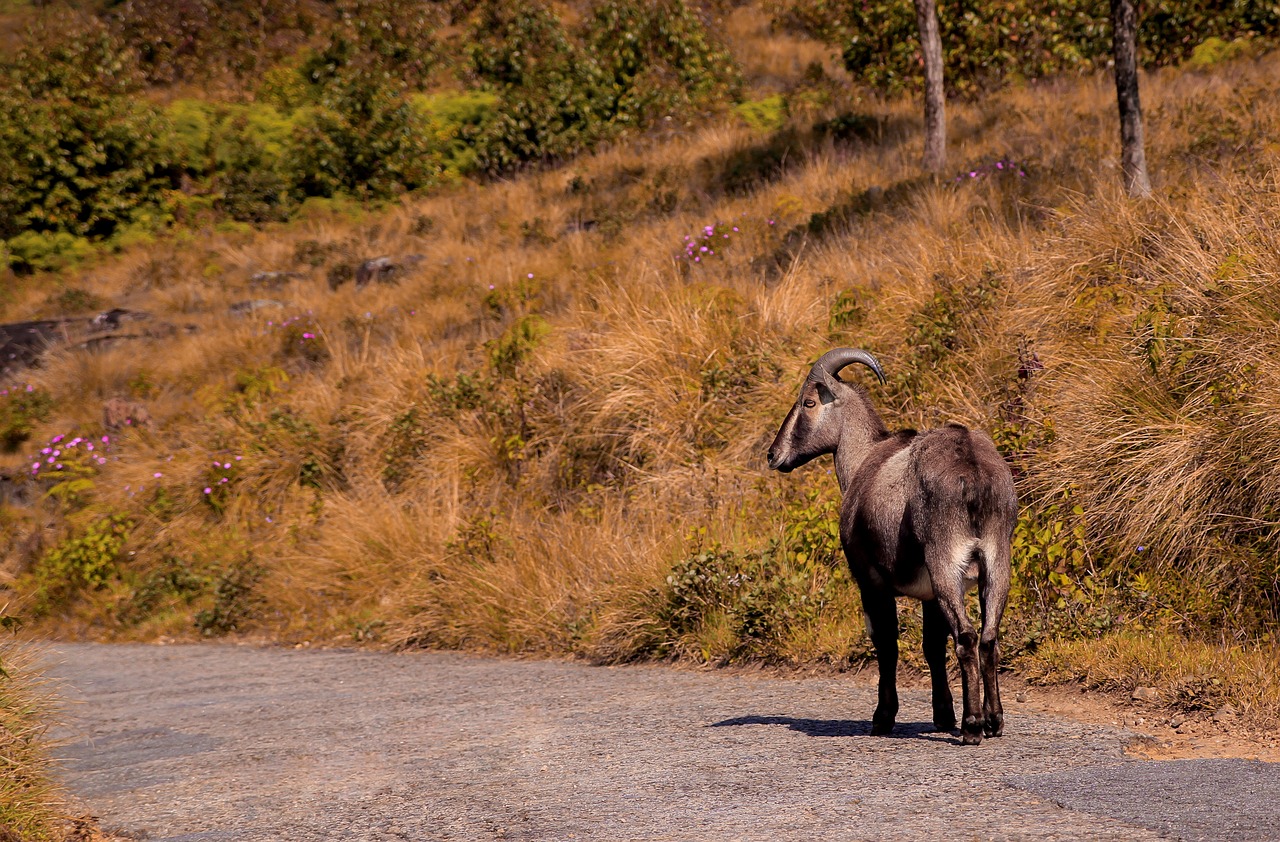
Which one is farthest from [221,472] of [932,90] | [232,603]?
[932,90]

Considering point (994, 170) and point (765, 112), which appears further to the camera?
point (765, 112)

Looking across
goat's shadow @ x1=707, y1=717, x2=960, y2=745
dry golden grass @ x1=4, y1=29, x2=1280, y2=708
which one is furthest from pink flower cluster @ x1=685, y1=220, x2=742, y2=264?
goat's shadow @ x1=707, y1=717, x2=960, y2=745

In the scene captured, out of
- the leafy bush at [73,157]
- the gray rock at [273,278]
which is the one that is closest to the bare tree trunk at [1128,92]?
the gray rock at [273,278]

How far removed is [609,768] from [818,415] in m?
1.94

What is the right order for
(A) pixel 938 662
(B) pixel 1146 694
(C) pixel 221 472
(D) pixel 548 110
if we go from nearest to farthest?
(A) pixel 938 662, (B) pixel 1146 694, (C) pixel 221 472, (D) pixel 548 110

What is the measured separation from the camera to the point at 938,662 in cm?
559

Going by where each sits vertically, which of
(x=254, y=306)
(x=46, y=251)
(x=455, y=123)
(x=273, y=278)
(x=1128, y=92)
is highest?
(x=455, y=123)

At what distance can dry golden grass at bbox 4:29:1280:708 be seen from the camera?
7586 millimetres

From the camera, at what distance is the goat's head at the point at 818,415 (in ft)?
20.0

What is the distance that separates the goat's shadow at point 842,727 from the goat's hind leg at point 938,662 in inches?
2.8

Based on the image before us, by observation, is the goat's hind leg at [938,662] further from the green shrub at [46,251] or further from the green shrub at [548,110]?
the green shrub at [46,251]

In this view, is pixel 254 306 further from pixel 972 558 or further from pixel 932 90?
pixel 972 558

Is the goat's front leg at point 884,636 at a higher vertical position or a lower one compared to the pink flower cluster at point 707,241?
lower

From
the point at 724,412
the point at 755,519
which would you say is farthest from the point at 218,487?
the point at 755,519
